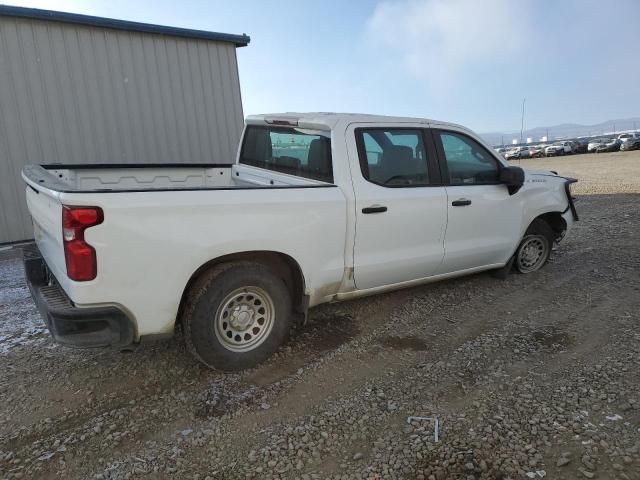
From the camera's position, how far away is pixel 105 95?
801 cm

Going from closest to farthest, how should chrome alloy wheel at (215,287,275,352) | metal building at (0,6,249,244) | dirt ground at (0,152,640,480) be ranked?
dirt ground at (0,152,640,480), chrome alloy wheel at (215,287,275,352), metal building at (0,6,249,244)

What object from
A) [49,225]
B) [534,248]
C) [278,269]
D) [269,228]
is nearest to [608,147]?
[534,248]

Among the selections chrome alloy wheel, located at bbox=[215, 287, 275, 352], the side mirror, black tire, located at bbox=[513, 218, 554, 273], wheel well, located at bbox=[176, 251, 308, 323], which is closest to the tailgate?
wheel well, located at bbox=[176, 251, 308, 323]

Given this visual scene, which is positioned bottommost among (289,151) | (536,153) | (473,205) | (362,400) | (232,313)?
(362,400)

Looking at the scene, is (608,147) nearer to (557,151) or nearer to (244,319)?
(557,151)

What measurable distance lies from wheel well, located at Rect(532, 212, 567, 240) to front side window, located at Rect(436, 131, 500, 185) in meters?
1.13

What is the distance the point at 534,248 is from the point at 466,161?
1.70 metres

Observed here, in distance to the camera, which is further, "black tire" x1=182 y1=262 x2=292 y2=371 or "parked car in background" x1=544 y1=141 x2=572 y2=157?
"parked car in background" x1=544 y1=141 x2=572 y2=157

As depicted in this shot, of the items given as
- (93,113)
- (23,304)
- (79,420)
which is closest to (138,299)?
(79,420)

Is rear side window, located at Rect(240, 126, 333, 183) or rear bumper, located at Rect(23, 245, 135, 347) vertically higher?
rear side window, located at Rect(240, 126, 333, 183)

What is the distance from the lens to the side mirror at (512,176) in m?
4.48

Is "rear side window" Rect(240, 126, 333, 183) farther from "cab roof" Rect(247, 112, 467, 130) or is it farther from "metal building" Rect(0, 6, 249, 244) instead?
"metal building" Rect(0, 6, 249, 244)

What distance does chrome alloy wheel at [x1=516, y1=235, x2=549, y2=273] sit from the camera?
17.4ft

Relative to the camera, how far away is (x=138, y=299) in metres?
2.86
